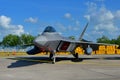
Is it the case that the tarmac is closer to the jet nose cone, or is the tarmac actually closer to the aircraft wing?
the jet nose cone

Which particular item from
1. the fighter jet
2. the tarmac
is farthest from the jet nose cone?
the tarmac

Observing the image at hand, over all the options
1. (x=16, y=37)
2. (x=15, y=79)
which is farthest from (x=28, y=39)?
(x=15, y=79)

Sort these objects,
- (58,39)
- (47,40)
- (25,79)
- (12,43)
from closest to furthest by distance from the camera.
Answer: (25,79)
(47,40)
(58,39)
(12,43)

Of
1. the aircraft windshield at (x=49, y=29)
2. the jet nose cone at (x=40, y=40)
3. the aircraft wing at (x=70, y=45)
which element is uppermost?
the aircraft windshield at (x=49, y=29)

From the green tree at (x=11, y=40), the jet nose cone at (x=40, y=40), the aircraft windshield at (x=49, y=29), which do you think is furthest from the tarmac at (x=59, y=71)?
the green tree at (x=11, y=40)

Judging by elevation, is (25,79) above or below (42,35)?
below

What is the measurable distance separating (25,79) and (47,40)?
10.8m

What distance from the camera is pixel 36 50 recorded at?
98.1ft

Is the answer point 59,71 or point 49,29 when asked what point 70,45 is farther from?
point 59,71

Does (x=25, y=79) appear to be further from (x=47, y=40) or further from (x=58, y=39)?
(x=58, y=39)

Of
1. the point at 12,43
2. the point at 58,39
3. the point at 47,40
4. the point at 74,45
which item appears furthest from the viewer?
the point at 12,43

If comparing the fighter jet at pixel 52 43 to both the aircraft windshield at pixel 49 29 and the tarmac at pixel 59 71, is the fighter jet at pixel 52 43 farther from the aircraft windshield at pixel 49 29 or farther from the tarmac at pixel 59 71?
the tarmac at pixel 59 71

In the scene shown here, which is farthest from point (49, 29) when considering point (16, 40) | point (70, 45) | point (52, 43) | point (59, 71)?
point (16, 40)

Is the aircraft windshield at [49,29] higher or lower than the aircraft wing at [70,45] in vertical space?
higher
